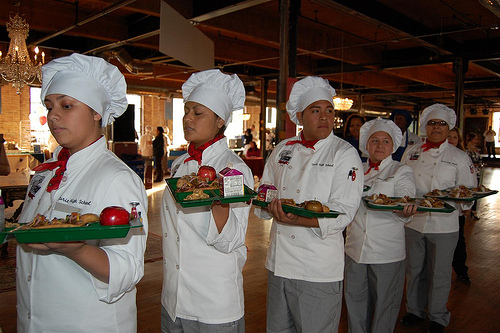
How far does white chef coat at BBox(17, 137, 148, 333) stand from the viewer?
119 centimetres

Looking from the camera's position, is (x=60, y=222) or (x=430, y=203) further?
(x=430, y=203)

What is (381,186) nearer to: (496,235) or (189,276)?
(189,276)

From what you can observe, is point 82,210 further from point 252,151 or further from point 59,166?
point 252,151

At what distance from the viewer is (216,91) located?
5.65 ft

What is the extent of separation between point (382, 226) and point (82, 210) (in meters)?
1.94

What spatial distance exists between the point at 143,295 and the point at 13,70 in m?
4.36

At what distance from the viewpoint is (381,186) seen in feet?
8.89

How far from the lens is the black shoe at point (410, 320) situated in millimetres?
3117

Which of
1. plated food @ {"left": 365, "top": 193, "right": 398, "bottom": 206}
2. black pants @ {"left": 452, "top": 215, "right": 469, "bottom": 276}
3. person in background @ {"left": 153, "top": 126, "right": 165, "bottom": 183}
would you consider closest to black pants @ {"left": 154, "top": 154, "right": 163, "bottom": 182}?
person in background @ {"left": 153, "top": 126, "right": 165, "bottom": 183}

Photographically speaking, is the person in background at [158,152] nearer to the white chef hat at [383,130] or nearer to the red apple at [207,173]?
the white chef hat at [383,130]

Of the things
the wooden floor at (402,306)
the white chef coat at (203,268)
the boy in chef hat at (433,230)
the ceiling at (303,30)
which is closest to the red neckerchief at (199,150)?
the white chef coat at (203,268)

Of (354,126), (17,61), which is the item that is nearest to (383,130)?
(354,126)

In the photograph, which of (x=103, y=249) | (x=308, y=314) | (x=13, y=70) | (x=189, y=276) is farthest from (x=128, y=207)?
(x=13, y=70)

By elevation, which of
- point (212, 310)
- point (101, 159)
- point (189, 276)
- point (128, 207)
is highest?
point (101, 159)
